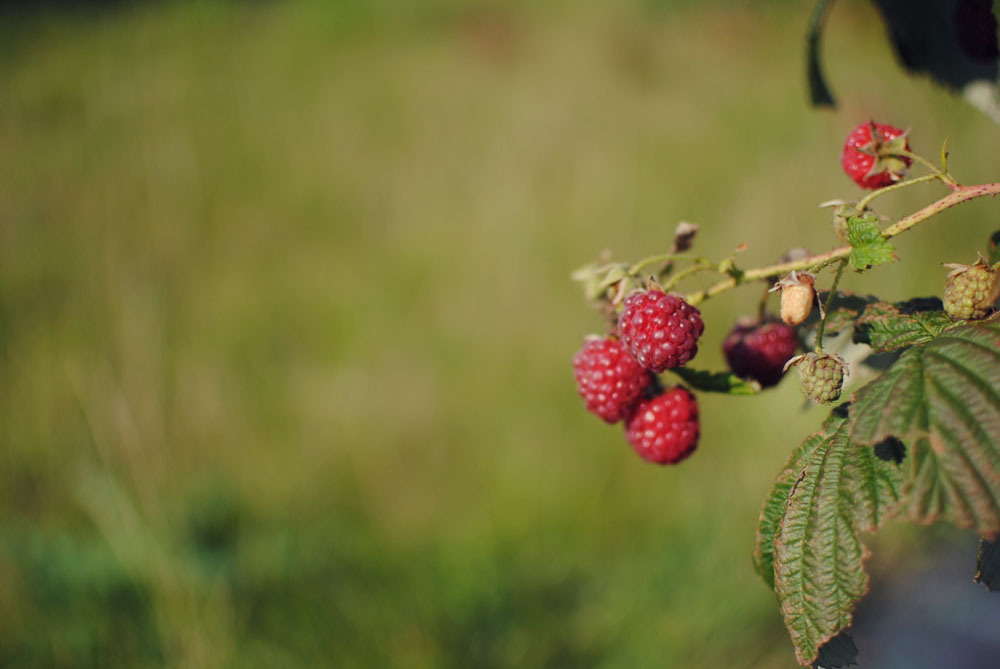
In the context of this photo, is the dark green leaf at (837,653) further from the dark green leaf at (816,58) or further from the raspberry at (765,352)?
the dark green leaf at (816,58)

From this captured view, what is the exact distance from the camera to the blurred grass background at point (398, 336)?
2410mm

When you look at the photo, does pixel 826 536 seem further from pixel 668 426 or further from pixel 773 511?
pixel 668 426

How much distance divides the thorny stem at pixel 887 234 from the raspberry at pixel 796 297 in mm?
12

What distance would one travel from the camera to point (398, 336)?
3912mm

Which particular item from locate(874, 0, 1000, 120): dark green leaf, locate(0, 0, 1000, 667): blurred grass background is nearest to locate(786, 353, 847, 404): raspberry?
locate(874, 0, 1000, 120): dark green leaf

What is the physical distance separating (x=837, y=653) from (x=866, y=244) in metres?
0.37

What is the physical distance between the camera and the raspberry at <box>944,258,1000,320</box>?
585 mm

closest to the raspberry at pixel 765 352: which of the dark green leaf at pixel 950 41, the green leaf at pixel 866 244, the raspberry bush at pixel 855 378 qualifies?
the raspberry bush at pixel 855 378

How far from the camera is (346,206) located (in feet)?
17.0

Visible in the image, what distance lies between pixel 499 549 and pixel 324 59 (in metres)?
6.10

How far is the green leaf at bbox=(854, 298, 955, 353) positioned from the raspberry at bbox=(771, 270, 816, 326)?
0.05 metres

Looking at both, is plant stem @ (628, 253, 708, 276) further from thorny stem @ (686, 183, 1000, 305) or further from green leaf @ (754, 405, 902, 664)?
green leaf @ (754, 405, 902, 664)

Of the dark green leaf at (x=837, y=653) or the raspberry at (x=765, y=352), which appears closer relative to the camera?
the dark green leaf at (x=837, y=653)

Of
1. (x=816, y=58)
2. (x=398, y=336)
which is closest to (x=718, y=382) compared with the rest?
(x=816, y=58)
